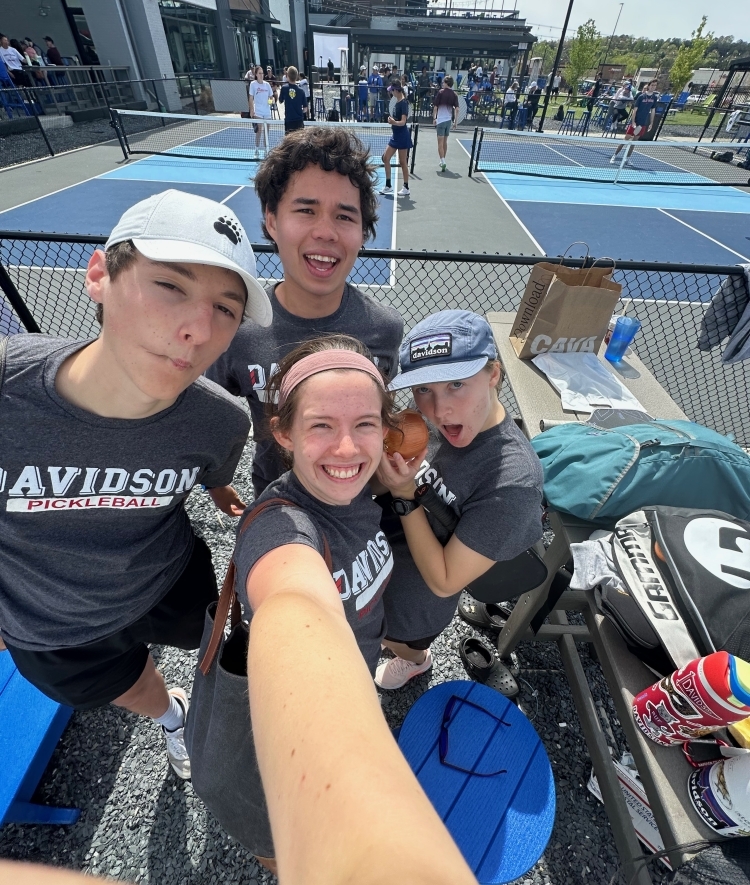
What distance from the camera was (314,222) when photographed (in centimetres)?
189

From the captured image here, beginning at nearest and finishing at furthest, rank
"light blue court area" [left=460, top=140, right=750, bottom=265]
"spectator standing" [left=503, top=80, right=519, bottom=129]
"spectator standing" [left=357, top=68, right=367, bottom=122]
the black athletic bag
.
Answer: the black athletic bag
"light blue court area" [left=460, top=140, right=750, bottom=265]
"spectator standing" [left=503, top=80, right=519, bottom=129]
"spectator standing" [left=357, top=68, right=367, bottom=122]

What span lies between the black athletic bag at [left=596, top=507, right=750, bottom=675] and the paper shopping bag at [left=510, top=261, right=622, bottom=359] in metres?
1.95

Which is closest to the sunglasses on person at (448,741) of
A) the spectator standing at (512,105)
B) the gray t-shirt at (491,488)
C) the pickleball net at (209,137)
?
the gray t-shirt at (491,488)

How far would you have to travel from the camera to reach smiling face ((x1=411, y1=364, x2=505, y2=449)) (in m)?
1.62

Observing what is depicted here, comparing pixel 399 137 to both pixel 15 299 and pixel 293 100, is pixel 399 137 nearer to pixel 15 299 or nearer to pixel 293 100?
pixel 293 100

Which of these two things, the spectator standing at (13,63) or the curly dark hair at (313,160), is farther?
the spectator standing at (13,63)

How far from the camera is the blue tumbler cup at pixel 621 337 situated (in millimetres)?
3559

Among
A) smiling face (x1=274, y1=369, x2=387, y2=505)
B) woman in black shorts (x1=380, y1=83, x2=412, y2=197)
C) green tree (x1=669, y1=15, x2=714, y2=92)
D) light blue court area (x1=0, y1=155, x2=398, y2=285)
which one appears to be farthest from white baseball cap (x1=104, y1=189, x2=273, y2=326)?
green tree (x1=669, y1=15, x2=714, y2=92)

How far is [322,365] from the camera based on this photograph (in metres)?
1.42

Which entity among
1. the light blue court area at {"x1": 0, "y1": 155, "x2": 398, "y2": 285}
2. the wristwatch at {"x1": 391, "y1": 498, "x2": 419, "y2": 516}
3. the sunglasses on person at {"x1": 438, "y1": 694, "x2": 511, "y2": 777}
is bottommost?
the light blue court area at {"x1": 0, "y1": 155, "x2": 398, "y2": 285}

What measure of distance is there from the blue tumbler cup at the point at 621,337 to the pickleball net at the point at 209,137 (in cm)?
1259

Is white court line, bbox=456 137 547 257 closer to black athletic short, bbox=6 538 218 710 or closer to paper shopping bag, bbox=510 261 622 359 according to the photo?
paper shopping bag, bbox=510 261 622 359

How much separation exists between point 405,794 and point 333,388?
3.40ft

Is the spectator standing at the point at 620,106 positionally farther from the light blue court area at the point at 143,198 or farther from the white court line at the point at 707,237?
A: the light blue court area at the point at 143,198
